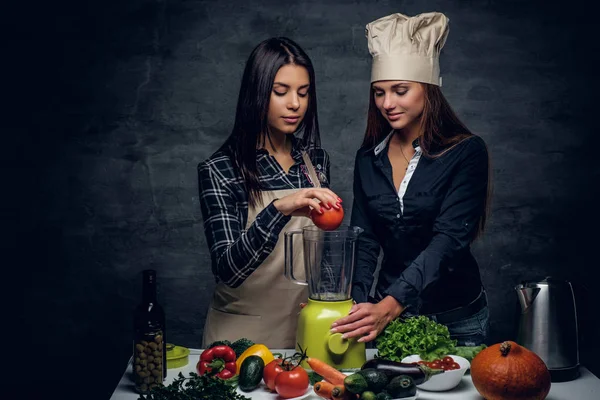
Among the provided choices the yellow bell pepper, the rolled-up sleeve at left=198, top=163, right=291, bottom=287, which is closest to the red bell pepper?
the yellow bell pepper

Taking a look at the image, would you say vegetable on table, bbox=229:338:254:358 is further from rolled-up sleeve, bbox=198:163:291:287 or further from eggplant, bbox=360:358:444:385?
eggplant, bbox=360:358:444:385

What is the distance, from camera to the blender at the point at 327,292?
2693 mm

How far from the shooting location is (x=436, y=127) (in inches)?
125

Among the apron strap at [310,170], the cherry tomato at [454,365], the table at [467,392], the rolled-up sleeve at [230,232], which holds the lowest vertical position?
the table at [467,392]

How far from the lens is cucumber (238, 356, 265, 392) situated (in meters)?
2.51

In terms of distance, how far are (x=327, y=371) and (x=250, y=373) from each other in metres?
0.24

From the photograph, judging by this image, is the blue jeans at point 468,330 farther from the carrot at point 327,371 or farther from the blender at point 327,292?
the carrot at point 327,371

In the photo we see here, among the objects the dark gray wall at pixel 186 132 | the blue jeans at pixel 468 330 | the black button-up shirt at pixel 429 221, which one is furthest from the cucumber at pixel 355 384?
the dark gray wall at pixel 186 132

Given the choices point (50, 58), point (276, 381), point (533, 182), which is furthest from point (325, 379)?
point (50, 58)

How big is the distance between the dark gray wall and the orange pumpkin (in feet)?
8.01

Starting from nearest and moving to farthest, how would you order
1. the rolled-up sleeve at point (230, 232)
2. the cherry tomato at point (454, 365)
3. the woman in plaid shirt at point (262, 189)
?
the cherry tomato at point (454, 365)
the rolled-up sleeve at point (230, 232)
the woman in plaid shirt at point (262, 189)

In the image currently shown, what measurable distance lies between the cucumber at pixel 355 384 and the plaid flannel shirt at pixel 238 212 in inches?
29.2

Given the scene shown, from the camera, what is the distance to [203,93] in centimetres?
475

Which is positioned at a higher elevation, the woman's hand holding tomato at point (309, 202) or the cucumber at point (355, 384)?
the woman's hand holding tomato at point (309, 202)
